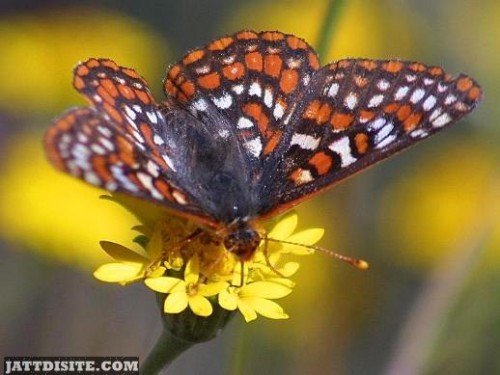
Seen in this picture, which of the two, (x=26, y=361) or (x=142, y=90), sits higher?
(x=142, y=90)

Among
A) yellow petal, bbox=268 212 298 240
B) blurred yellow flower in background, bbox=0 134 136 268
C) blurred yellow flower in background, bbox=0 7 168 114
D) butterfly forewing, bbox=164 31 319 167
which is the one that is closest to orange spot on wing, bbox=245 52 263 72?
butterfly forewing, bbox=164 31 319 167

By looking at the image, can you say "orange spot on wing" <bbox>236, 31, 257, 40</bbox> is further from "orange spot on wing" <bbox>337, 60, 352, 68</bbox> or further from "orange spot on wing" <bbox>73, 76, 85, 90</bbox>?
"orange spot on wing" <bbox>73, 76, 85, 90</bbox>

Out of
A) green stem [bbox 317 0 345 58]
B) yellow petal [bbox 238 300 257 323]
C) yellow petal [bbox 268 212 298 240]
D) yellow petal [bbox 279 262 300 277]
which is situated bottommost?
yellow petal [bbox 238 300 257 323]

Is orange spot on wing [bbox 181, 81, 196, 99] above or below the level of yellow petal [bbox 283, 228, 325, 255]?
above

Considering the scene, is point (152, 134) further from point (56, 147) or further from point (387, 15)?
point (387, 15)

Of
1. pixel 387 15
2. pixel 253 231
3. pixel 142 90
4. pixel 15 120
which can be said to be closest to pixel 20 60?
pixel 15 120

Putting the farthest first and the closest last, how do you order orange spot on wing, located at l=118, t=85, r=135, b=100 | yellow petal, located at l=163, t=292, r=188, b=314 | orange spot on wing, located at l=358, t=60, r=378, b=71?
orange spot on wing, located at l=358, t=60, r=378, b=71 → orange spot on wing, located at l=118, t=85, r=135, b=100 → yellow petal, located at l=163, t=292, r=188, b=314
